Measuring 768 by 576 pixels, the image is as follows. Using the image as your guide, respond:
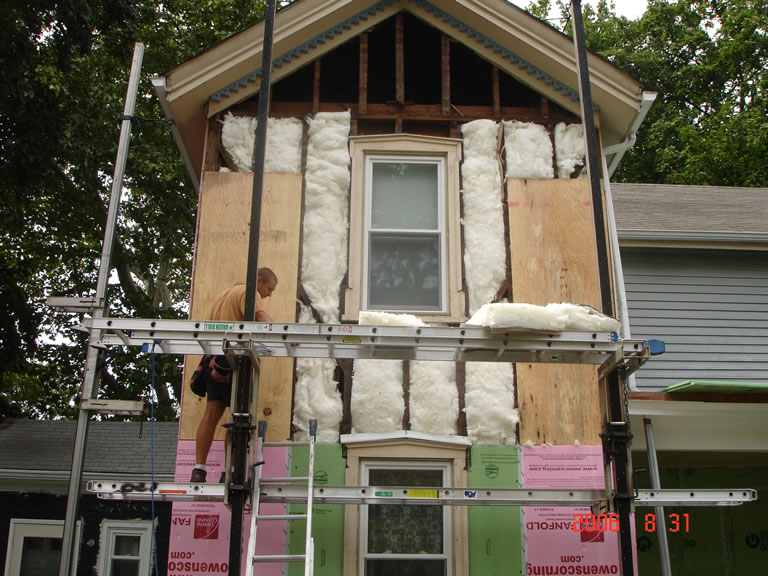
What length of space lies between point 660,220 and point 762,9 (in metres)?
15.4

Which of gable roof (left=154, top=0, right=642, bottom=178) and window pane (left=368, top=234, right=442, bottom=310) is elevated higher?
gable roof (left=154, top=0, right=642, bottom=178)

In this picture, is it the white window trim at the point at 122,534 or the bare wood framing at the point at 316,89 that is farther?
the white window trim at the point at 122,534

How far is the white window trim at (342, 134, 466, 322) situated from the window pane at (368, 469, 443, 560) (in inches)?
50.3

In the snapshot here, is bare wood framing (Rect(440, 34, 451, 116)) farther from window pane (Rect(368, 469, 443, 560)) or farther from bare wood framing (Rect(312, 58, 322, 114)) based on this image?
window pane (Rect(368, 469, 443, 560))

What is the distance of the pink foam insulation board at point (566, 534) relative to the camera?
572 cm

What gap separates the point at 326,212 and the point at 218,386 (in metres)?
1.87

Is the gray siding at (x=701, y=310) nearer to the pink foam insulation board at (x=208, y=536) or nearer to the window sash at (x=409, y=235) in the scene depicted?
the window sash at (x=409, y=235)

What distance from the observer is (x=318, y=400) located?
605 centimetres

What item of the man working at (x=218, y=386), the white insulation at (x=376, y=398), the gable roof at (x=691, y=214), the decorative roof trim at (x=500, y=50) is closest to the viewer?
the man working at (x=218, y=386)

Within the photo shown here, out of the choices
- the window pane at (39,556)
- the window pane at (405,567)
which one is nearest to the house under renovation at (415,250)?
the window pane at (405,567)

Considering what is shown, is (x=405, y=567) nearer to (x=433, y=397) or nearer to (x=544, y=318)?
(x=433, y=397)

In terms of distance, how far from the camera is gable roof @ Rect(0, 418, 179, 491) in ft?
35.3

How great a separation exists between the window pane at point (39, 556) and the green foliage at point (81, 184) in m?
4.06

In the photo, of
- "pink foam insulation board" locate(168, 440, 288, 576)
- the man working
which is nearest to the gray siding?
"pink foam insulation board" locate(168, 440, 288, 576)
